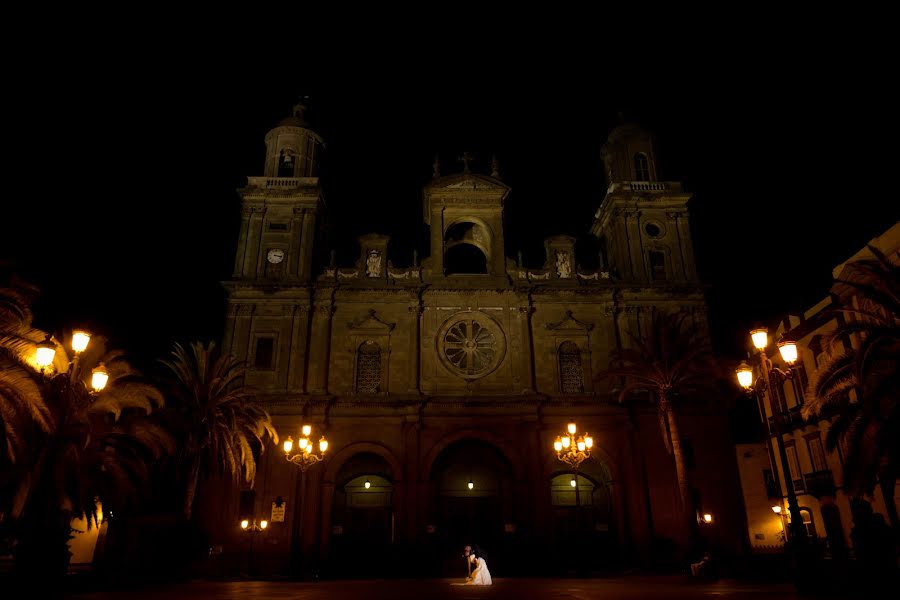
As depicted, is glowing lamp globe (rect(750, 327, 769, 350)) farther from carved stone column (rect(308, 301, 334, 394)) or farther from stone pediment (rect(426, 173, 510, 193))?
stone pediment (rect(426, 173, 510, 193))

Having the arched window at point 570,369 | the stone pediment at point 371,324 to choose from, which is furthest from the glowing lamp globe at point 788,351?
the stone pediment at point 371,324

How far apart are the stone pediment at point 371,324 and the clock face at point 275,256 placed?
6.14 metres

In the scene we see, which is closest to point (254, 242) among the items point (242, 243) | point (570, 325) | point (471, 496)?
point (242, 243)

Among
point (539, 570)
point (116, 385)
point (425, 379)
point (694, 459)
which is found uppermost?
point (425, 379)

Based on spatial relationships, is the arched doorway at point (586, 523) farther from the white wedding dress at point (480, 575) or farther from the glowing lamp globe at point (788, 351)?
the glowing lamp globe at point (788, 351)

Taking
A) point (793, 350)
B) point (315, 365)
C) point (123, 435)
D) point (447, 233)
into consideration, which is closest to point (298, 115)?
point (447, 233)

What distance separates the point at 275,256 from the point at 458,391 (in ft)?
45.7

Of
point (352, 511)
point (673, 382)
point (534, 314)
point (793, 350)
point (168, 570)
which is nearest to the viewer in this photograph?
point (793, 350)

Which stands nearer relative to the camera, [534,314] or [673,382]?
[673,382]

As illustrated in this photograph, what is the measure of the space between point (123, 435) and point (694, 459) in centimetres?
2818

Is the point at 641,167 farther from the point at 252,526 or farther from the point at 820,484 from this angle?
the point at 252,526

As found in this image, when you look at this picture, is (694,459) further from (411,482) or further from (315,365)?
(315,365)

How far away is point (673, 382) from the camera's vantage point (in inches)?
1118

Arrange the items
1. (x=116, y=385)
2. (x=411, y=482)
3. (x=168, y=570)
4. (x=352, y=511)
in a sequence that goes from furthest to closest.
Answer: (x=352, y=511)
(x=411, y=482)
(x=116, y=385)
(x=168, y=570)
